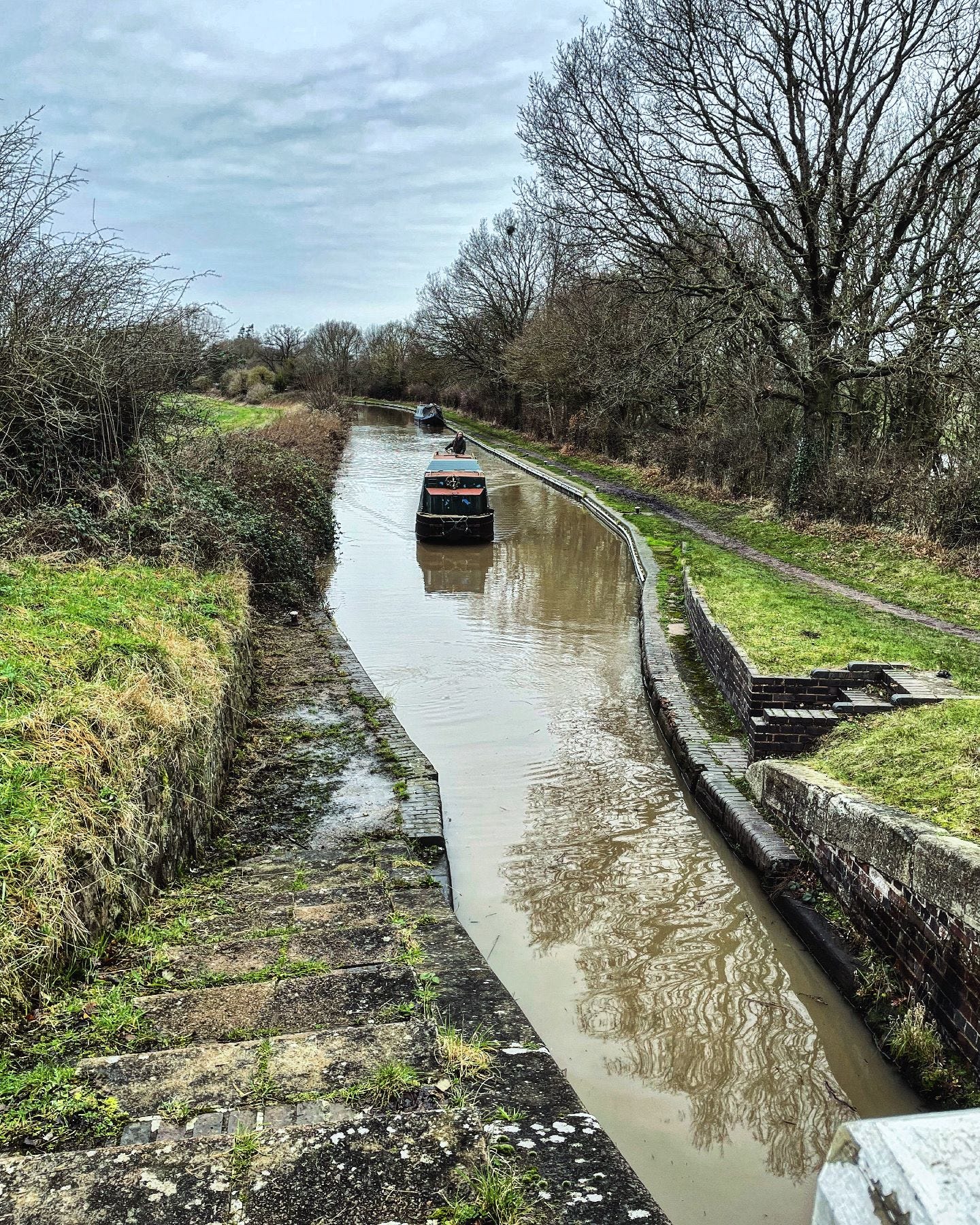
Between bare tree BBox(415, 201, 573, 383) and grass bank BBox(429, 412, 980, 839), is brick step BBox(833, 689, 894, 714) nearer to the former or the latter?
grass bank BBox(429, 412, 980, 839)

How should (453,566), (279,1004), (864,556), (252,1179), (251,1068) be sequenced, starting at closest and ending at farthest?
(252,1179) → (251,1068) → (279,1004) → (864,556) → (453,566)

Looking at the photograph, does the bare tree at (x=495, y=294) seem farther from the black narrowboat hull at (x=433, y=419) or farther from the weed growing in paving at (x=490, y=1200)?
the weed growing in paving at (x=490, y=1200)

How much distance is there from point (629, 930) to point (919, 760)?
2.02 metres

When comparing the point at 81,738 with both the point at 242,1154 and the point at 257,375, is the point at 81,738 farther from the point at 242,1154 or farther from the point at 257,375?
the point at 257,375

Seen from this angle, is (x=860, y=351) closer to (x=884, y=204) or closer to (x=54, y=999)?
(x=884, y=204)

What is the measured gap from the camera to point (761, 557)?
53.9ft

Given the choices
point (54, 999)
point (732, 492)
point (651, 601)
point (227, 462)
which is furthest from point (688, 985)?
point (732, 492)

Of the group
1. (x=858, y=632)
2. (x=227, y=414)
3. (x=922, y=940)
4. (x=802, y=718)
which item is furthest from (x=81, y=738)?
(x=227, y=414)

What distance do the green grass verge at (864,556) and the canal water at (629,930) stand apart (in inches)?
160

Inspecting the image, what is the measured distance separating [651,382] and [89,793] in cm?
1659

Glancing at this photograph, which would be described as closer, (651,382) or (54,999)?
(54,999)

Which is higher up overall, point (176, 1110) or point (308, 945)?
point (176, 1110)

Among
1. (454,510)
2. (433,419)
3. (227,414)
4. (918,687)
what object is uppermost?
(433,419)

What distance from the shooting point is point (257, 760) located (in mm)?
6992
